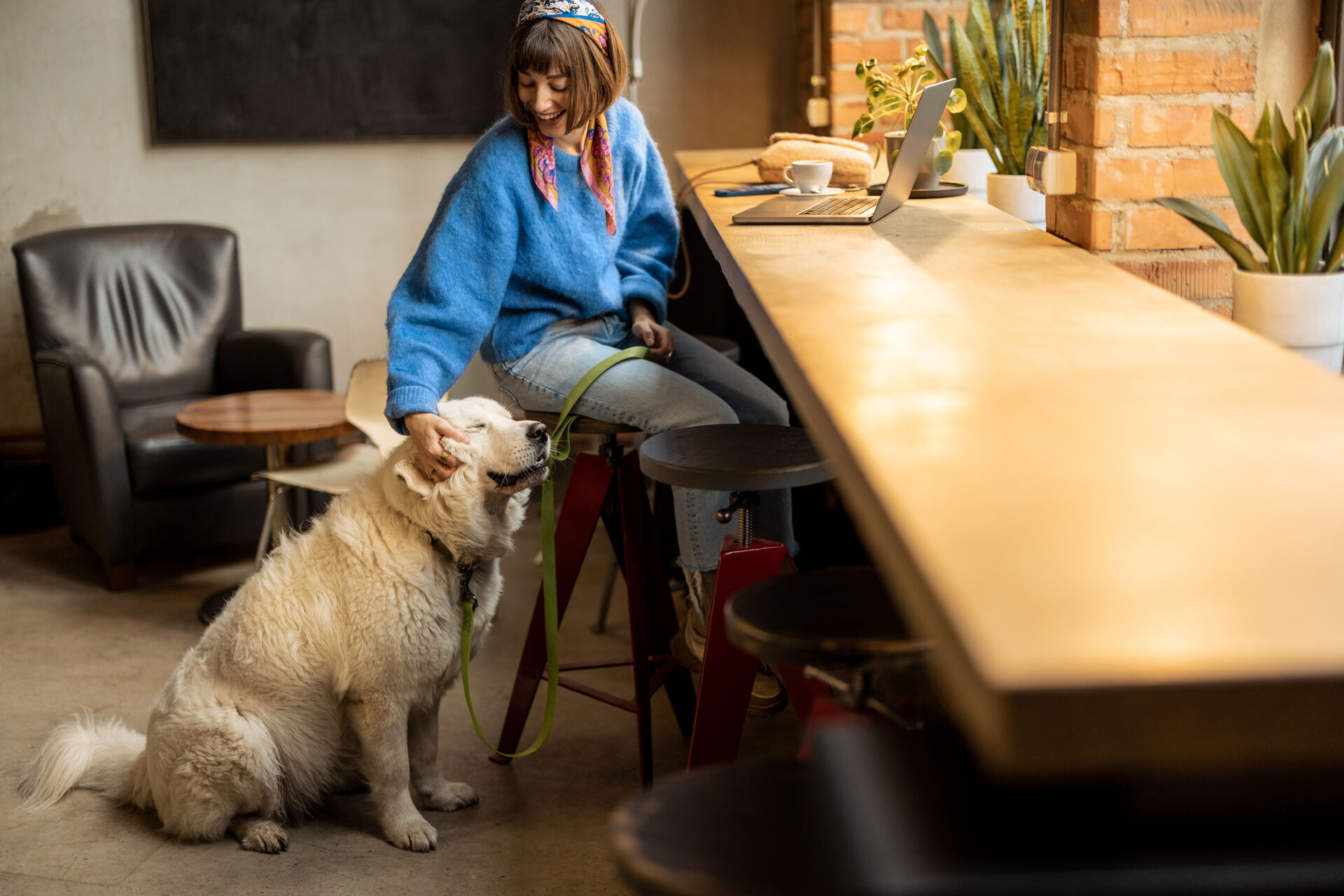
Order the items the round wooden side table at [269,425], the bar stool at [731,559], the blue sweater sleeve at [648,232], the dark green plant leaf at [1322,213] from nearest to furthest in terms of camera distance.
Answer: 1. the dark green plant leaf at [1322,213]
2. the bar stool at [731,559]
3. the blue sweater sleeve at [648,232]
4. the round wooden side table at [269,425]

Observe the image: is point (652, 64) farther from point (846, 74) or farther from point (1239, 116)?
point (1239, 116)

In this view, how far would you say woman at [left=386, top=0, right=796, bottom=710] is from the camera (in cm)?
215

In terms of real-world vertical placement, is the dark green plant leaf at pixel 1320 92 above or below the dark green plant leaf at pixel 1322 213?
above

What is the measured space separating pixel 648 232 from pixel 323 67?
2606 millimetres

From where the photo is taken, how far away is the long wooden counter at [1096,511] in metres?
0.57

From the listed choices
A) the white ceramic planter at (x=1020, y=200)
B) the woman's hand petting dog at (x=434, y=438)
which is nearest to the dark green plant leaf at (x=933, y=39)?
the white ceramic planter at (x=1020, y=200)

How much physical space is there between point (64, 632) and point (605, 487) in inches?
78.7

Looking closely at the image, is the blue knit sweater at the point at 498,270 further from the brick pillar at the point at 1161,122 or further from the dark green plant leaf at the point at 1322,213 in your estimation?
the dark green plant leaf at the point at 1322,213

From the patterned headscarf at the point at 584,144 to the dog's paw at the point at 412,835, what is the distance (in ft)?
3.94

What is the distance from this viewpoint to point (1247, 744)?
58 cm

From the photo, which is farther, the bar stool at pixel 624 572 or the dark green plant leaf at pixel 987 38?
the dark green plant leaf at pixel 987 38

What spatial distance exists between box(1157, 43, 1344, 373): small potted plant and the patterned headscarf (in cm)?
105

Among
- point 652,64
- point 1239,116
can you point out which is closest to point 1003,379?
point 1239,116

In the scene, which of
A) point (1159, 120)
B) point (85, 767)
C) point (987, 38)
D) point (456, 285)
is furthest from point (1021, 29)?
point (85, 767)
